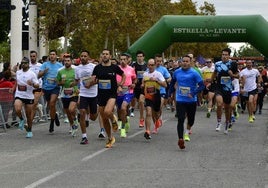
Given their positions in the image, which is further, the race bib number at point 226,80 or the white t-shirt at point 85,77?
the race bib number at point 226,80

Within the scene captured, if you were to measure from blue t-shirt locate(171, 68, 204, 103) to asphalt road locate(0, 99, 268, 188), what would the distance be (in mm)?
1004

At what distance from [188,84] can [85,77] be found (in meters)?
2.54

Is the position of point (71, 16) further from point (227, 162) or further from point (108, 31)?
point (227, 162)

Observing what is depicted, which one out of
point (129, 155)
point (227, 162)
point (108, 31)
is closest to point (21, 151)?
point (129, 155)

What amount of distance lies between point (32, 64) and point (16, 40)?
461 inches

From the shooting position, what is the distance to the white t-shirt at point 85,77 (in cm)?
1457

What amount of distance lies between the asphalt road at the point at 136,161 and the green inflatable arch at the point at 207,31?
11836mm

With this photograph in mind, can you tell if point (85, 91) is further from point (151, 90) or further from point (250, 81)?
point (250, 81)

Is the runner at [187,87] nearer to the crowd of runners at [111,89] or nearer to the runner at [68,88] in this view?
the crowd of runners at [111,89]

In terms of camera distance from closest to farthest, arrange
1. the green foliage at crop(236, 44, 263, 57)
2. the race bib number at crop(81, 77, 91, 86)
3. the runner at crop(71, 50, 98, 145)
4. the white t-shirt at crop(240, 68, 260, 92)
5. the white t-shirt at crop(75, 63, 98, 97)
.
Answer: the runner at crop(71, 50, 98, 145), the race bib number at crop(81, 77, 91, 86), the white t-shirt at crop(75, 63, 98, 97), the white t-shirt at crop(240, 68, 260, 92), the green foliage at crop(236, 44, 263, 57)

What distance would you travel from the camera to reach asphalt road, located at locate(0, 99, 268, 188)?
9352 millimetres

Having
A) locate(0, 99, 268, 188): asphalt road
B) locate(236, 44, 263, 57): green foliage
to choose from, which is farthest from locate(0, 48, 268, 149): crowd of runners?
locate(236, 44, 263, 57): green foliage

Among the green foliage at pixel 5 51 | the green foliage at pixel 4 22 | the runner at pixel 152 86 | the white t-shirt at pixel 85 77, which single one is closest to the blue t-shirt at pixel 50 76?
the white t-shirt at pixel 85 77

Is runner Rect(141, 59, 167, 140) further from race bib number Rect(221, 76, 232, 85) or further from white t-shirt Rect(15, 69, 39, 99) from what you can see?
white t-shirt Rect(15, 69, 39, 99)
